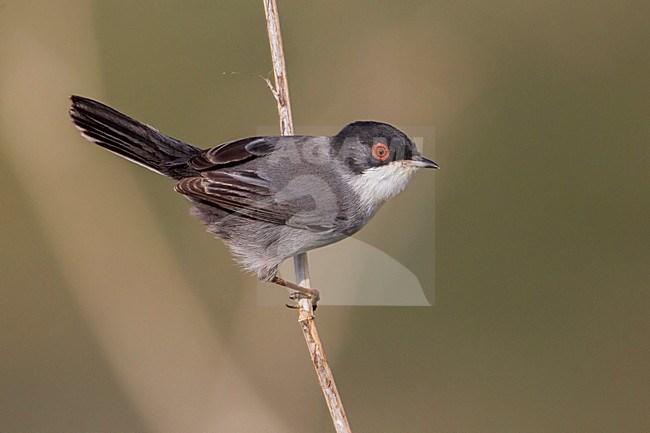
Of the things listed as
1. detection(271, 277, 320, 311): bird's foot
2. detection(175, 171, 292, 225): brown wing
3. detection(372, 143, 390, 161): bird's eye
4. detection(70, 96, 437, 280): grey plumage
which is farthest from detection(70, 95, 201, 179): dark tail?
detection(372, 143, 390, 161): bird's eye

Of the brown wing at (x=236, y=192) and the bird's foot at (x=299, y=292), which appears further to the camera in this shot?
the bird's foot at (x=299, y=292)

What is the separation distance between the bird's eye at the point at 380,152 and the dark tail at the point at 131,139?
61 cm

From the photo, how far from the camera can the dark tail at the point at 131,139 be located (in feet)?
8.15

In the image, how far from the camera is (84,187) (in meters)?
3.23

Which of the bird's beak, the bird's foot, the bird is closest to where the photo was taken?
the bird's beak

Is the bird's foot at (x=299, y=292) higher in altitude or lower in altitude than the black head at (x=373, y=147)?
lower

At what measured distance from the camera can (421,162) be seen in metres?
2.37

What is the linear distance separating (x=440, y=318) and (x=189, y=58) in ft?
5.66

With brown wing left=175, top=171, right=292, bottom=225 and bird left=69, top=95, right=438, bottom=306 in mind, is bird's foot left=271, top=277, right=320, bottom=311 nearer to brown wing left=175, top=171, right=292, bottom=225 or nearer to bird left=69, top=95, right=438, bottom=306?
bird left=69, top=95, right=438, bottom=306

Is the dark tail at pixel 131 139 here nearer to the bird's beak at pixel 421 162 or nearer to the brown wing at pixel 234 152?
the brown wing at pixel 234 152

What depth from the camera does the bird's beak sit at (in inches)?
92.8

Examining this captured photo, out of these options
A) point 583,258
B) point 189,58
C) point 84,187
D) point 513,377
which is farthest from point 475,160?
point 84,187

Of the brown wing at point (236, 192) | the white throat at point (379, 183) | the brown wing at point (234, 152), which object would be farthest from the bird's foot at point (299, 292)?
the brown wing at point (234, 152)

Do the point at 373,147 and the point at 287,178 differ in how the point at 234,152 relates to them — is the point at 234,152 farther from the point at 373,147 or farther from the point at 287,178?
the point at 373,147
